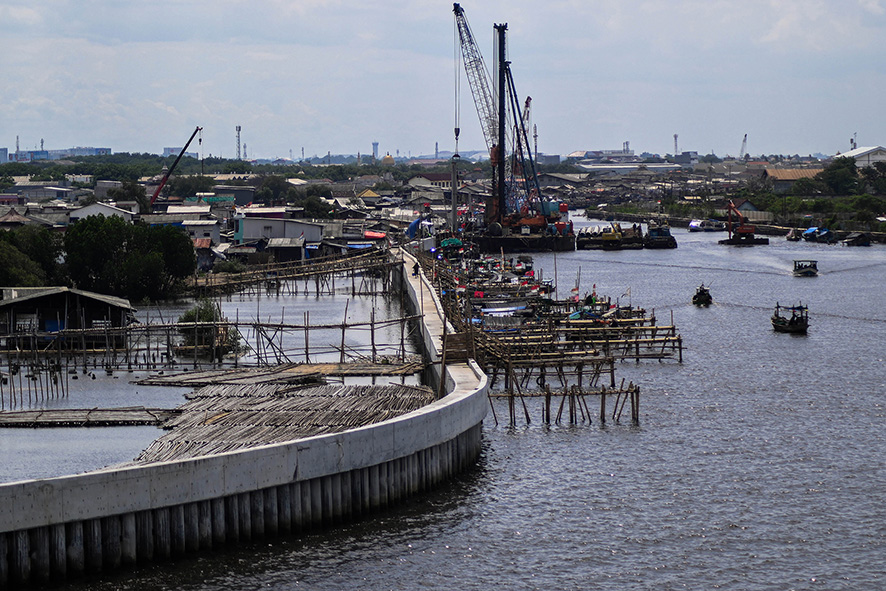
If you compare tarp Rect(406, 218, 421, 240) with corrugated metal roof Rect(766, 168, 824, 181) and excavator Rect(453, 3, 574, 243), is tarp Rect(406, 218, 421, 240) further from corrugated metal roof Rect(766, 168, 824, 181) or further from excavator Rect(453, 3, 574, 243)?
corrugated metal roof Rect(766, 168, 824, 181)

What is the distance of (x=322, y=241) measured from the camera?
89.4m

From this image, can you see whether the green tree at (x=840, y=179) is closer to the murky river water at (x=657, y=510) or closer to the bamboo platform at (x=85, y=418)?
the murky river water at (x=657, y=510)

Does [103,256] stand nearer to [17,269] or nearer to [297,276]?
[17,269]

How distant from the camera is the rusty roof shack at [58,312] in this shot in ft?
145

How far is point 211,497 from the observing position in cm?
2116

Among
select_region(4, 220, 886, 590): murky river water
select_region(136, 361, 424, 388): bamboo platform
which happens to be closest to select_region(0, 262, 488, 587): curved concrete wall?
select_region(4, 220, 886, 590): murky river water

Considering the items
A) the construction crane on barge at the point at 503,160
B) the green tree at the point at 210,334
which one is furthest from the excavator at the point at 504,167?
the green tree at the point at 210,334

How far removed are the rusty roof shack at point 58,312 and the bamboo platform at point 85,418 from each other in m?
11.2

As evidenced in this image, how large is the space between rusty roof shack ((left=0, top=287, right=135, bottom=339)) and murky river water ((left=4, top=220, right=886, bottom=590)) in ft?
65.0

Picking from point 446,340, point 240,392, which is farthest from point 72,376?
point 446,340

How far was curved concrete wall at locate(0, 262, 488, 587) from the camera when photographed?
63.3 ft

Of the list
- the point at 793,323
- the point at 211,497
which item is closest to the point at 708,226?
the point at 793,323

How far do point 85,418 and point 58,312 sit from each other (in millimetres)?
14543

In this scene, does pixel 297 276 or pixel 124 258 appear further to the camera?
pixel 297 276
